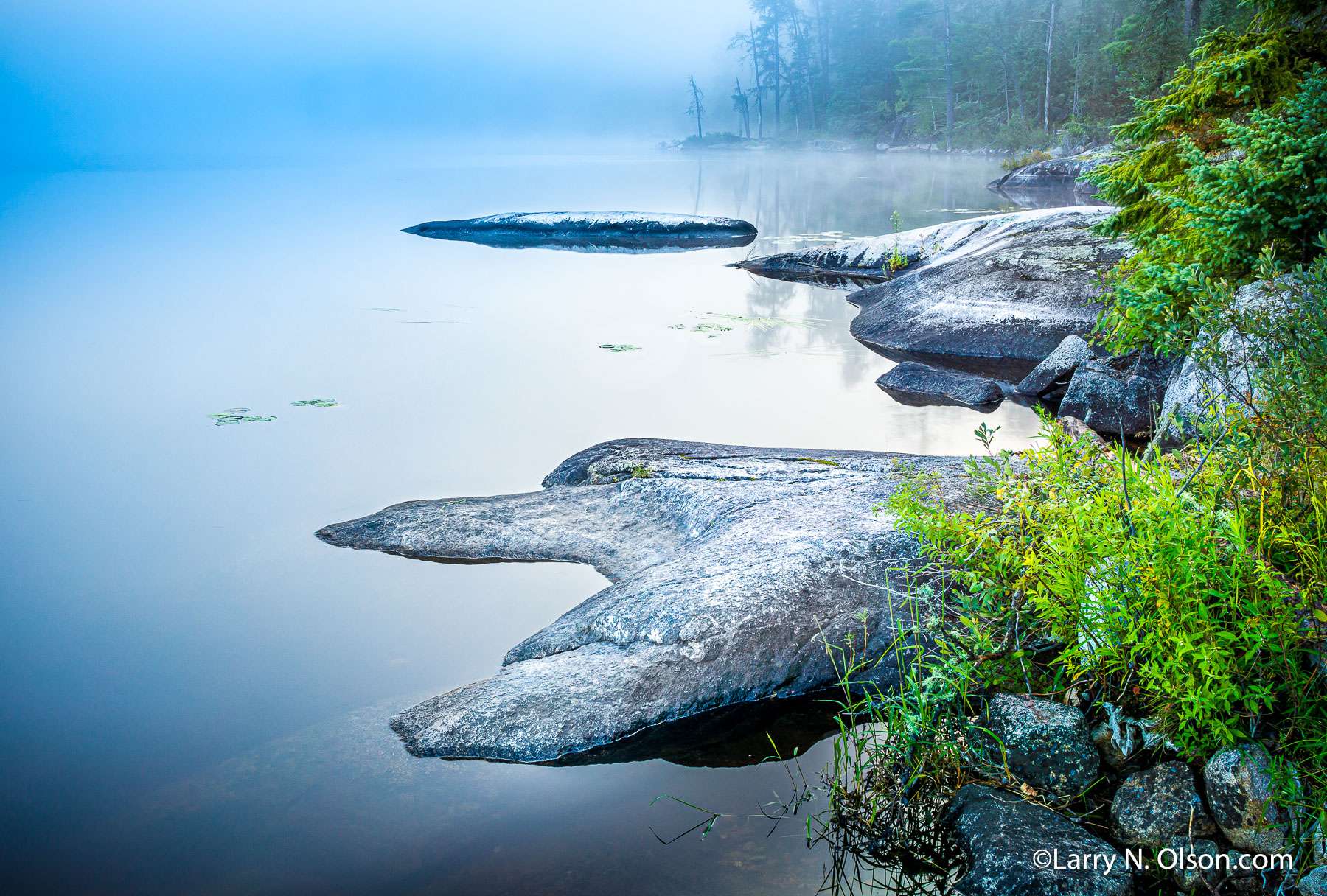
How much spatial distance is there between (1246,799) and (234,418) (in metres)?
9.41

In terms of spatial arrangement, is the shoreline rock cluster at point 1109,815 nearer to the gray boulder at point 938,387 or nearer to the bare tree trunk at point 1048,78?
the gray boulder at point 938,387

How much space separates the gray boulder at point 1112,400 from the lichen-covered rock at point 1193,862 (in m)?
5.61

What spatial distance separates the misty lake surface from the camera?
10.9 feet

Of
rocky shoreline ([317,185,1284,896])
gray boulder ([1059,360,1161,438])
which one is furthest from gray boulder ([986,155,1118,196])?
rocky shoreline ([317,185,1284,896])

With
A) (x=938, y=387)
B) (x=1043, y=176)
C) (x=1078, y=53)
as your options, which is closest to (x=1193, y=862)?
(x=938, y=387)

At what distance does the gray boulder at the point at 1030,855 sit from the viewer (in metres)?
2.74

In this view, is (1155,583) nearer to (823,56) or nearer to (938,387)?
(938,387)

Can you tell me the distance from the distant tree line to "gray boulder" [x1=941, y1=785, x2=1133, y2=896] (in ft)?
98.4

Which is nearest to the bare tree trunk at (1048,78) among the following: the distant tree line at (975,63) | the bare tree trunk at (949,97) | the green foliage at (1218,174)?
the distant tree line at (975,63)

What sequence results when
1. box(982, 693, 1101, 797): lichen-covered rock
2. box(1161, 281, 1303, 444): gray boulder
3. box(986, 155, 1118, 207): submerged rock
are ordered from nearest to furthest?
box(982, 693, 1101, 797): lichen-covered rock
box(1161, 281, 1303, 444): gray boulder
box(986, 155, 1118, 207): submerged rock

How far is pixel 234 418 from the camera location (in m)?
9.02

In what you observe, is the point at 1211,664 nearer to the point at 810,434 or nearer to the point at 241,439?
the point at 810,434

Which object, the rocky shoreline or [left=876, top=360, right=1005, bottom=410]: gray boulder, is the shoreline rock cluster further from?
[left=876, top=360, right=1005, bottom=410]: gray boulder

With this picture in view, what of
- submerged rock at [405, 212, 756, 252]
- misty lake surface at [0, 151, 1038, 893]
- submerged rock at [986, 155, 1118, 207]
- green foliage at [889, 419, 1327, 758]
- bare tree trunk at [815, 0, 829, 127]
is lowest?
misty lake surface at [0, 151, 1038, 893]
